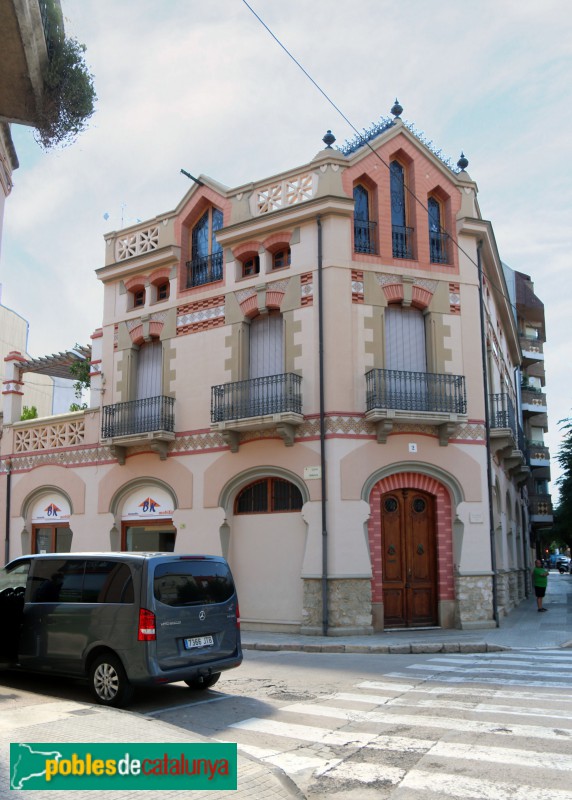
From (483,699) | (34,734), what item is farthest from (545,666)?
(34,734)

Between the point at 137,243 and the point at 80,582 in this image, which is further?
the point at 137,243

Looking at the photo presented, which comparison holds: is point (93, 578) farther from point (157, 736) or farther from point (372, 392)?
point (372, 392)

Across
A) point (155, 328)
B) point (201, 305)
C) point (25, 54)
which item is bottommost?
point (25, 54)

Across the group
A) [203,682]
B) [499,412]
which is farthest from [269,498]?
[203,682]

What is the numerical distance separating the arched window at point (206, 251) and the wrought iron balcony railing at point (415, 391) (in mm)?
5803

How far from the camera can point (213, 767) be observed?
589cm

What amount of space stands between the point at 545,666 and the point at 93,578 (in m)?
7.61

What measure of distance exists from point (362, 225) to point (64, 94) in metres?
12.8

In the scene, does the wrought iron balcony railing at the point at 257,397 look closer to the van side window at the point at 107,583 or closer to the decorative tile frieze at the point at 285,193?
the decorative tile frieze at the point at 285,193

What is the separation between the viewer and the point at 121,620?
352 inches

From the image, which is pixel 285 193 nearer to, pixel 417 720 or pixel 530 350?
pixel 417 720

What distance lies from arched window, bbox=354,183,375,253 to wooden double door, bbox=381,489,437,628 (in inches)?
249

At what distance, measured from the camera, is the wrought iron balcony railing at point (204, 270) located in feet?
68.7

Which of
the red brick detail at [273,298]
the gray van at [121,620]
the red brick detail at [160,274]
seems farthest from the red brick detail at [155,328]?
the gray van at [121,620]
